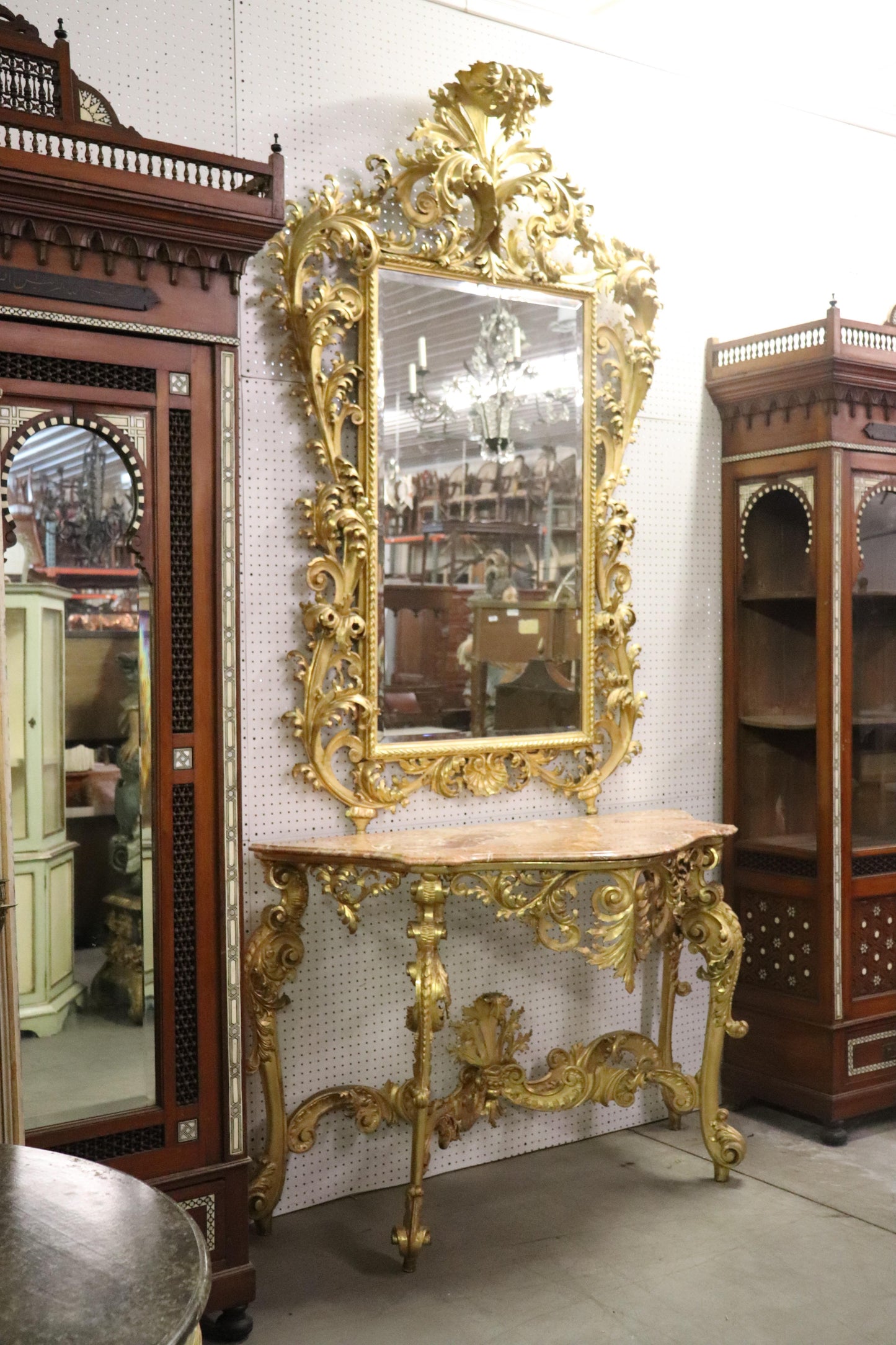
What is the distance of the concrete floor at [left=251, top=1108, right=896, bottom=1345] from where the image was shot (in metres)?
3.00

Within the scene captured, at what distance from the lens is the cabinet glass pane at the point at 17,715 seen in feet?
8.90

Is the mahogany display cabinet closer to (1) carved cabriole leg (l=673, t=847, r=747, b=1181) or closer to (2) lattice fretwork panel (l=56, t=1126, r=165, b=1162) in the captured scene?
(2) lattice fretwork panel (l=56, t=1126, r=165, b=1162)

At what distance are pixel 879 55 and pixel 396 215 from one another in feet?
7.19

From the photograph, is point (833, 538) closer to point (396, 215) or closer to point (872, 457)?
point (872, 457)

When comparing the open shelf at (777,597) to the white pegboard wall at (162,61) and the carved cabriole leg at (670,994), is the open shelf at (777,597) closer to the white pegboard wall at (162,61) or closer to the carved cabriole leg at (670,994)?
the carved cabriole leg at (670,994)

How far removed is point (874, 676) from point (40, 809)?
9.90ft

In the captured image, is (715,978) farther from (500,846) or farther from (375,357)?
(375,357)

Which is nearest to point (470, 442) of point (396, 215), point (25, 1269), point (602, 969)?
point (396, 215)

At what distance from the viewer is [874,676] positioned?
14.8 feet

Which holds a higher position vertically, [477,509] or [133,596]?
[477,509]

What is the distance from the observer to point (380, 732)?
3.72m

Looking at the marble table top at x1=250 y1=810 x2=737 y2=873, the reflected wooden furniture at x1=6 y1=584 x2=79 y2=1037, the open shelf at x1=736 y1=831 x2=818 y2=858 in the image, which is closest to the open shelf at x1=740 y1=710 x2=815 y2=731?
the open shelf at x1=736 y1=831 x2=818 y2=858

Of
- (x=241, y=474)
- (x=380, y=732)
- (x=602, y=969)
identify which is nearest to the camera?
(x=241, y=474)

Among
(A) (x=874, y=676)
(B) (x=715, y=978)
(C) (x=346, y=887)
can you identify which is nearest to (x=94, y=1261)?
(C) (x=346, y=887)
